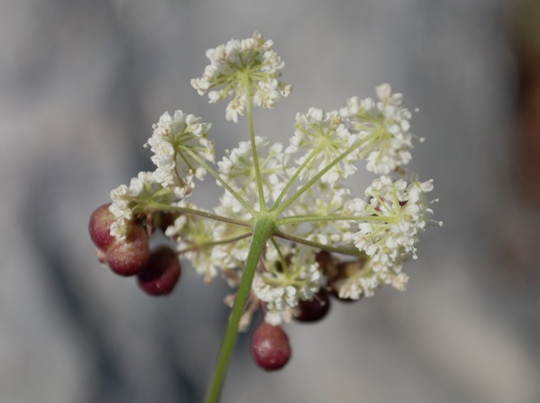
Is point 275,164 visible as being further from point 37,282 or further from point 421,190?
point 37,282

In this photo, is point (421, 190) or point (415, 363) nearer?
point (421, 190)

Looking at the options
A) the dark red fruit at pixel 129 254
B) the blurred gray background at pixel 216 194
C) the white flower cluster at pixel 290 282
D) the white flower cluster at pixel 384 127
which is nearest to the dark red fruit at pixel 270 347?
the white flower cluster at pixel 290 282

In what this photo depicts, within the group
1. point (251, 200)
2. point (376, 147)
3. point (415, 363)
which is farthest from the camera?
point (415, 363)

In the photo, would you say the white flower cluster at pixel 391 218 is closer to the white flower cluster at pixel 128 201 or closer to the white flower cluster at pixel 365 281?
the white flower cluster at pixel 365 281

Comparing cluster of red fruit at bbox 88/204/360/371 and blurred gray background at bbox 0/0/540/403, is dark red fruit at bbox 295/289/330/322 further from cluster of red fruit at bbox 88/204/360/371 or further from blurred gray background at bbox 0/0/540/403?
blurred gray background at bbox 0/0/540/403

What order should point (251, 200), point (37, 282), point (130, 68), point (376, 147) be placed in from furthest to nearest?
point (130, 68) → point (37, 282) → point (251, 200) → point (376, 147)

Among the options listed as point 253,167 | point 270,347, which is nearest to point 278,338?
point 270,347

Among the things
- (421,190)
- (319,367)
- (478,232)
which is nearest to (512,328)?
(478,232)
